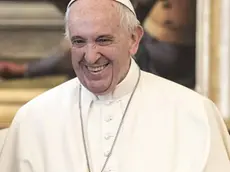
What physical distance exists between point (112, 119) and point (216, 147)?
0.40m

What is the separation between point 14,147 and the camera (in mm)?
2379

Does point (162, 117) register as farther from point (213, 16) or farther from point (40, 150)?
point (213, 16)

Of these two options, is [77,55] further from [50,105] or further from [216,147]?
[216,147]

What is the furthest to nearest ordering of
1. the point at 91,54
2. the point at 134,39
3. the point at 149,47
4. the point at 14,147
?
the point at 149,47
the point at 14,147
the point at 134,39
the point at 91,54

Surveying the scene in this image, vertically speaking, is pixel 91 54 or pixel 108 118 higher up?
pixel 91 54

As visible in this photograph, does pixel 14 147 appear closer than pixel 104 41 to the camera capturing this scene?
No

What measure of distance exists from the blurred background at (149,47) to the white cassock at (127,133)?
33.5 inches

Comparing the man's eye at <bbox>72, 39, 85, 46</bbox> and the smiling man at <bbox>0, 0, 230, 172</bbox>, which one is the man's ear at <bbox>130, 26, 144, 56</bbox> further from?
the man's eye at <bbox>72, 39, 85, 46</bbox>

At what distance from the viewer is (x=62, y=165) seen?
7.36ft

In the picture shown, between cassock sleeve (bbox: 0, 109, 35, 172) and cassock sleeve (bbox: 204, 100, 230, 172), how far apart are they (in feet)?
2.27

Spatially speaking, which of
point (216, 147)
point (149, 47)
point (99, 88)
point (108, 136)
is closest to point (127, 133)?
point (108, 136)

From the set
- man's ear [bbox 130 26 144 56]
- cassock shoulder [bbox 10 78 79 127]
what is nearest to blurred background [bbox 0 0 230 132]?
cassock shoulder [bbox 10 78 79 127]

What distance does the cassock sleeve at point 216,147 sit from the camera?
224cm

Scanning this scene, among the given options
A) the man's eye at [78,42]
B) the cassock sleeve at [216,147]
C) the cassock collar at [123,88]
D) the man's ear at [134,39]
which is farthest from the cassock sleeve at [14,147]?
the cassock sleeve at [216,147]
